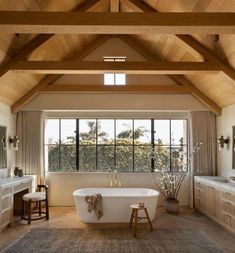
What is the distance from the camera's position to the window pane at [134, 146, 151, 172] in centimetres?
729

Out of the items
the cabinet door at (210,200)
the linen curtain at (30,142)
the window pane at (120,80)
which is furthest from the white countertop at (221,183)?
the linen curtain at (30,142)

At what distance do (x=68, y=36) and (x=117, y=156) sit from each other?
9.81 ft

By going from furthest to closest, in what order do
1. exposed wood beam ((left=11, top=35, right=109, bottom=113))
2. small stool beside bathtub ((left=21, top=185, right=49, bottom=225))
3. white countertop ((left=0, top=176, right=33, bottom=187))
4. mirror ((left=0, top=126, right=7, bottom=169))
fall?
exposed wood beam ((left=11, top=35, right=109, bottom=113)), mirror ((left=0, top=126, right=7, bottom=169)), small stool beside bathtub ((left=21, top=185, right=49, bottom=225)), white countertop ((left=0, top=176, right=33, bottom=187))

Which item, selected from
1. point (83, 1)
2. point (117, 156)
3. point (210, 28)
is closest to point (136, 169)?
point (117, 156)

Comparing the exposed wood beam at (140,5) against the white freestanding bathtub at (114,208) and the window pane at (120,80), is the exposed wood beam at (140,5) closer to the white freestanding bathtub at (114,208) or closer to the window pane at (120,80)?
the window pane at (120,80)

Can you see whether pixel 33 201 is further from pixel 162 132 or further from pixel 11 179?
pixel 162 132

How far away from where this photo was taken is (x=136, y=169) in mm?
7289

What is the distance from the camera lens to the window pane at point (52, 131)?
291 inches

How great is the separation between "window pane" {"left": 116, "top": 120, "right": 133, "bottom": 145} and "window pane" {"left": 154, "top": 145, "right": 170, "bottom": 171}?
2.25ft

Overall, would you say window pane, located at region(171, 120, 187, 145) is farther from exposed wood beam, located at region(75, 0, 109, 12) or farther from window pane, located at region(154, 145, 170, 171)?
exposed wood beam, located at region(75, 0, 109, 12)

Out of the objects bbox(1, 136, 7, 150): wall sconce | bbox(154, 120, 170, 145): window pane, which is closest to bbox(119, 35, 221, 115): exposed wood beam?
bbox(154, 120, 170, 145): window pane

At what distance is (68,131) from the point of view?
7363 millimetres

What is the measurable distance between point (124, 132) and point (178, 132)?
4.26ft

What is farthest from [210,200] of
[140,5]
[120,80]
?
[140,5]
